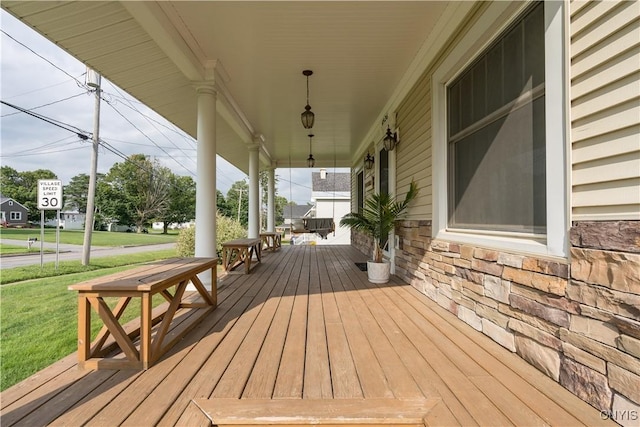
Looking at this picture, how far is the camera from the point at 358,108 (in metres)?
5.11

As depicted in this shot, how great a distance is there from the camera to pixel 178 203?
3662cm

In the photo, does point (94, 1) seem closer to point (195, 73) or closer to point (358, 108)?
point (195, 73)

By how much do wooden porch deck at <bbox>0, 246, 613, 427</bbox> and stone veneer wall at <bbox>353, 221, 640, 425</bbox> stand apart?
11cm

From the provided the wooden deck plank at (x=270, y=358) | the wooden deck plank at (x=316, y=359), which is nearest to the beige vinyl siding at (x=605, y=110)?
the wooden deck plank at (x=316, y=359)

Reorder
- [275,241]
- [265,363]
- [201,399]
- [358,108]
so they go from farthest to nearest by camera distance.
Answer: [275,241]
[358,108]
[265,363]
[201,399]

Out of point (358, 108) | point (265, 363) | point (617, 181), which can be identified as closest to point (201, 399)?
point (265, 363)

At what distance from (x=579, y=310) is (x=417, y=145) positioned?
2.61 metres

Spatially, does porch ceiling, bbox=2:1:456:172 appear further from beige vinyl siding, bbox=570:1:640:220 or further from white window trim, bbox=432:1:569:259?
beige vinyl siding, bbox=570:1:640:220

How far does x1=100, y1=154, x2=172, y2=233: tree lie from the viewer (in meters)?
33.7

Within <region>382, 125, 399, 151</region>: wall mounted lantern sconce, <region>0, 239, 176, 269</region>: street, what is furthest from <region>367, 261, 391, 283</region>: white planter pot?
<region>0, 239, 176, 269</region>: street

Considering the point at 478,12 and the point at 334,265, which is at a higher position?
the point at 478,12

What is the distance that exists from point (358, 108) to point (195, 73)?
284 cm

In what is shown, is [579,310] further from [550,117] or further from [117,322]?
[117,322]

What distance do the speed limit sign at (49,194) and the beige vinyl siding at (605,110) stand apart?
9.10 metres
